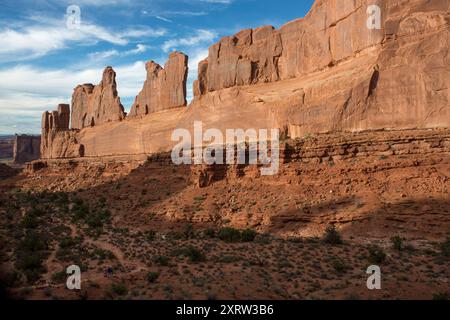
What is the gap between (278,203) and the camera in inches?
893

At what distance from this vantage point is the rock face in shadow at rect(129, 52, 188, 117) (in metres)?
40.6

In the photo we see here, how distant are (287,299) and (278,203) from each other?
1130cm

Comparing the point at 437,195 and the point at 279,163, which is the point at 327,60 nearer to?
the point at 279,163

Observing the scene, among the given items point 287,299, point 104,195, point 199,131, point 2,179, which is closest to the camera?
point 287,299

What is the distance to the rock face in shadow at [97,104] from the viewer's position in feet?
165

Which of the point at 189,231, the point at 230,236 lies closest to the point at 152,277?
the point at 230,236

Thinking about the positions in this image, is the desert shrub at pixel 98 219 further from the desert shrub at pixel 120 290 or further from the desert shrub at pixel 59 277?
the desert shrub at pixel 120 290

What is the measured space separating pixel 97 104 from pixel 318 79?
35661mm

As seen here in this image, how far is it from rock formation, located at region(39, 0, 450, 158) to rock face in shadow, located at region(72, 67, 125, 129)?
454 cm

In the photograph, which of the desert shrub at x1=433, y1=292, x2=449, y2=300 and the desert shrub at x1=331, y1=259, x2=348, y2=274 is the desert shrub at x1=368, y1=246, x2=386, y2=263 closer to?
the desert shrub at x1=331, y1=259, x2=348, y2=274

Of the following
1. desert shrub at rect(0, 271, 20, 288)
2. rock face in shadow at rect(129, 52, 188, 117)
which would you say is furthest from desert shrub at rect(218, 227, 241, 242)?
rock face in shadow at rect(129, 52, 188, 117)

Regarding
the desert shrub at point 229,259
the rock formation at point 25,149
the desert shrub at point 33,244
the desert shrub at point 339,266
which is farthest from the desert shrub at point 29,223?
the rock formation at point 25,149

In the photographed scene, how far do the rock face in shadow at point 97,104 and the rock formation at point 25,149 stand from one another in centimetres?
4243
